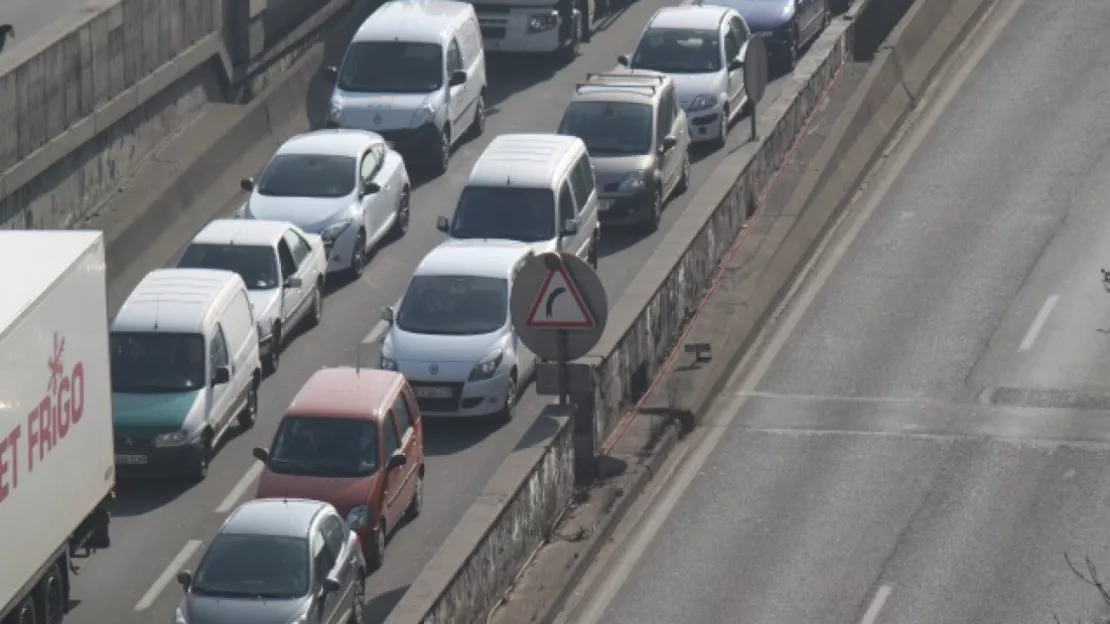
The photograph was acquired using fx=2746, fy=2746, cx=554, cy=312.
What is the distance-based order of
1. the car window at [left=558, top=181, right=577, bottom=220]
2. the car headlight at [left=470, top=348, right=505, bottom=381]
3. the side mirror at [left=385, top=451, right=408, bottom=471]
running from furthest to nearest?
the car window at [left=558, top=181, right=577, bottom=220]
the car headlight at [left=470, top=348, right=505, bottom=381]
the side mirror at [left=385, top=451, right=408, bottom=471]

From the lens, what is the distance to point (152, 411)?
27.8 metres

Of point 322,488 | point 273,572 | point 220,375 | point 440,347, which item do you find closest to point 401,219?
point 440,347

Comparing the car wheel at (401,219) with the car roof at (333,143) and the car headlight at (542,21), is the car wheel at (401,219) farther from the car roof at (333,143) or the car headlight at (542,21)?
the car headlight at (542,21)

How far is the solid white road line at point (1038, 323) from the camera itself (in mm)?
32094

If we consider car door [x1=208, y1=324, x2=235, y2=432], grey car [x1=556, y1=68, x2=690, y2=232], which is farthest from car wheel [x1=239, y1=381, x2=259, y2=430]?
grey car [x1=556, y1=68, x2=690, y2=232]

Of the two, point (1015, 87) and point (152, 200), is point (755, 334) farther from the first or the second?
point (1015, 87)

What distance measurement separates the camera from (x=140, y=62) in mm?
36250

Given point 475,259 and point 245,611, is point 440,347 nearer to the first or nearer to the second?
point 475,259

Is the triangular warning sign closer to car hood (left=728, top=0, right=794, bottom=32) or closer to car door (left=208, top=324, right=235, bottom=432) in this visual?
car door (left=208, top=324, right=235, bottom=432)

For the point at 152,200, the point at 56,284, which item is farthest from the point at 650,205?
the point at 56,284

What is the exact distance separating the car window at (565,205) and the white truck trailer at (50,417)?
963 cm

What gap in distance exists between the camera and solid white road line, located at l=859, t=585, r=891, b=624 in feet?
80.6

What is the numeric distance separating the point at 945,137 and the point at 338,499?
1687 cm

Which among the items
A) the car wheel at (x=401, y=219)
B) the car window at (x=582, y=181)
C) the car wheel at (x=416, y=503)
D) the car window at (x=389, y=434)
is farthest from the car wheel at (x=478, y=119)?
the car window at (x=389, y=434)
